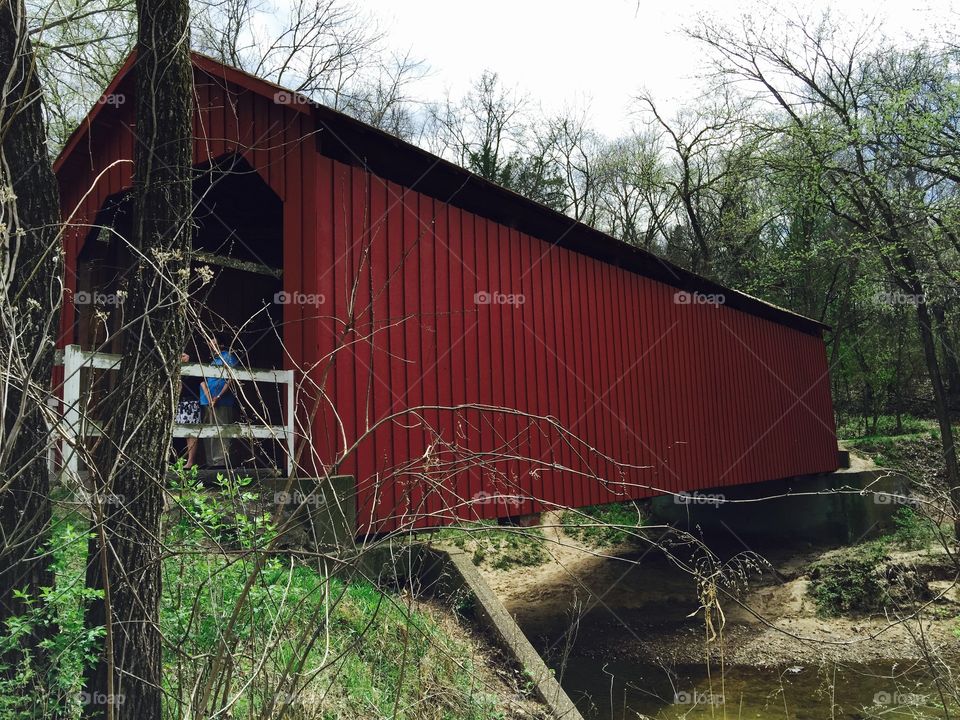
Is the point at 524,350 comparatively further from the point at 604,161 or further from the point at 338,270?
the point at 604,161

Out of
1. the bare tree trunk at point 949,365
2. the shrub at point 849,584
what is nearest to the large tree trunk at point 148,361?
the shrub at point 849,584

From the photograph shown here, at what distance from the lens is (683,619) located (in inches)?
453

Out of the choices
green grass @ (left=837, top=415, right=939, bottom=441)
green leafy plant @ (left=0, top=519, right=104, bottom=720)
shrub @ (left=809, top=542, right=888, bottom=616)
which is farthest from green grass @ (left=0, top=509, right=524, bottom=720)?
green grass @ (left=837, top=415, right=939, bottom=441)

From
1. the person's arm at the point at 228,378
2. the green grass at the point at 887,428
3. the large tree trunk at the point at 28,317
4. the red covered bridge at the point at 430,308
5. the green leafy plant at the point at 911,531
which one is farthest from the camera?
the green grass at the point at 887,428

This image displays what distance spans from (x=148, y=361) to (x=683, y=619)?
1049 cm

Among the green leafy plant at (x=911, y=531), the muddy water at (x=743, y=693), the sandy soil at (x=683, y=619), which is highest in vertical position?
the green leafy plant at (x=911, y=531)

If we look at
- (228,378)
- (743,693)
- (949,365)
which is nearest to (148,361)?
(228,378)

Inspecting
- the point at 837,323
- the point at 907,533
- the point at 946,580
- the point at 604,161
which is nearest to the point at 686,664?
the point at 946,580

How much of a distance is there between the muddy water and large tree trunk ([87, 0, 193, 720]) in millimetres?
4880

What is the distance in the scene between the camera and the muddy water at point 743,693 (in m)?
7.13

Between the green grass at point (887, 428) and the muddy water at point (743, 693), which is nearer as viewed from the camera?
the muddy water at point (743, 693)

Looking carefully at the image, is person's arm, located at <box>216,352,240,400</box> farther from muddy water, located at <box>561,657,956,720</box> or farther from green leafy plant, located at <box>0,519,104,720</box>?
muddy water, located at <box>561,657,956,720</box>

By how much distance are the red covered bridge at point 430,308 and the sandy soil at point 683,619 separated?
184 centimetres

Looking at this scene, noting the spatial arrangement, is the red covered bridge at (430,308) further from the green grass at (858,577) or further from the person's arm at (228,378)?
the green grass at (858,577)
